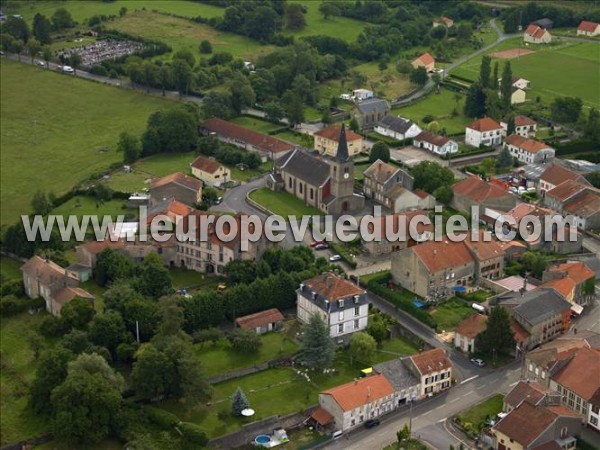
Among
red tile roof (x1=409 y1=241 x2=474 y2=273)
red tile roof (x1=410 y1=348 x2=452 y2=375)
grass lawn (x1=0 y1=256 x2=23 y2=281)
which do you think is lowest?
grass lawn (x1=0 y1=256 x2=23 y2=281)

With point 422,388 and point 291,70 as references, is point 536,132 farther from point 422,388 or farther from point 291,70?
point 422,388

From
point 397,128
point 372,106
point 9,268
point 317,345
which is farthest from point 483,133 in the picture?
point 9,268

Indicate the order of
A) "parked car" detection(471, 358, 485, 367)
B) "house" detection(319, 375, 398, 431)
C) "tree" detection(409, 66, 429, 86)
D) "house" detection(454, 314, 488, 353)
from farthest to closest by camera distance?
"tree" detection(409, 66, 429, 86) < "house" detection(454, 314, 488, 353) < "parked car" detection(471, 358, 485, 367) < "house" detection(319, 375, 398, 431)

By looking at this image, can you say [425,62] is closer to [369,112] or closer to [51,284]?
[369,112]

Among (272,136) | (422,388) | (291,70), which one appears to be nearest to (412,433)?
(422,388)

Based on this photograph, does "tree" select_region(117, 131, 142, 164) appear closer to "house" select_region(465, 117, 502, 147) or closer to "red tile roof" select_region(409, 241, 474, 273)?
"house" select_region(465, 117, 502, 147)

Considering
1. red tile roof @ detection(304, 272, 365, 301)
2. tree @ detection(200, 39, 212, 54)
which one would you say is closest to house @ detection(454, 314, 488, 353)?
red tile roof @ detection(304, 272, 365, 301)
